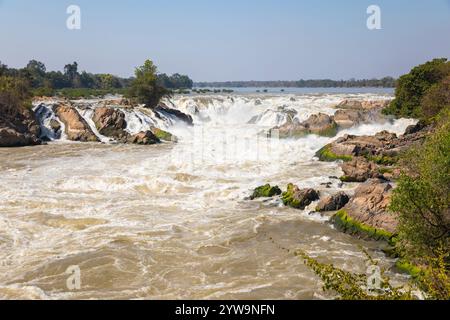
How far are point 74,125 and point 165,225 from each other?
1203 inches

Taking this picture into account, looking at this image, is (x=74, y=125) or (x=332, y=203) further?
(x=74, y=125)

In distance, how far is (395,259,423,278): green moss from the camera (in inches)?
534

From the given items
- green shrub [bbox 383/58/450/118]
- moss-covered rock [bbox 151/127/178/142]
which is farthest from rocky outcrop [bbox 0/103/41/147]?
green shrub [bbox 383/58/450/118]

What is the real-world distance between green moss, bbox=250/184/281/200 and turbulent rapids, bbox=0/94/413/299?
1.73 ft

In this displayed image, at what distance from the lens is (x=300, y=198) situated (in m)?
21.2

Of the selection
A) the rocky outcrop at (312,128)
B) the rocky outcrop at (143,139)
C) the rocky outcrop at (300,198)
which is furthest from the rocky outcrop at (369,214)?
the rocky outcrop at (143,139)

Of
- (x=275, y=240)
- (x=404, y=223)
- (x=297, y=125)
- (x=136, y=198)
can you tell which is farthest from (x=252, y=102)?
(x=404, y=223)

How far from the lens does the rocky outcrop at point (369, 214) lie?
16953 millimetres

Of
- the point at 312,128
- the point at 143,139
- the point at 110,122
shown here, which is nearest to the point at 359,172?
A: the point at 312,128

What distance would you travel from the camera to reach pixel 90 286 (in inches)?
526

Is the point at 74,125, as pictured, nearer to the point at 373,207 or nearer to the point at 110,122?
the point at 110,122

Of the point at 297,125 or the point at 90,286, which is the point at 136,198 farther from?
the point at 297,125

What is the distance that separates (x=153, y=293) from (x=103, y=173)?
1654cm

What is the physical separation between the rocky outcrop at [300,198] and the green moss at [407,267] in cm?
693
